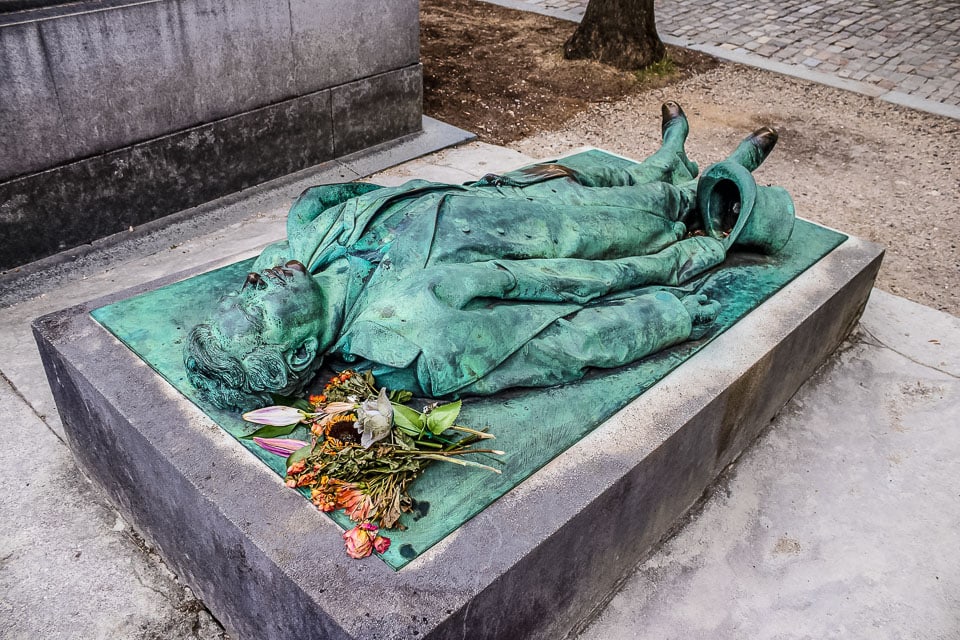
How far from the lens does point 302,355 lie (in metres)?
2.67

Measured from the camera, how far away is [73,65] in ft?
14.5

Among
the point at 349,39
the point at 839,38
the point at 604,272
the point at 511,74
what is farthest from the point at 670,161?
the point at 839,38

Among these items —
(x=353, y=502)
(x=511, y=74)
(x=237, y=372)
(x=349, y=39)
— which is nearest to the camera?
(x=353, y=502)

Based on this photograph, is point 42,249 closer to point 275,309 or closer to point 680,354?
point 275,309

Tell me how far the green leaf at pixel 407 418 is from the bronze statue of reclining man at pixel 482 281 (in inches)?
7.4

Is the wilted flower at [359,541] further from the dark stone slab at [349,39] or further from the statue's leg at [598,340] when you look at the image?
the dark stone slab at [349,39]

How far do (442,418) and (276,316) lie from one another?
637mm

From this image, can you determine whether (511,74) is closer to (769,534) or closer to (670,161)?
(670,161)

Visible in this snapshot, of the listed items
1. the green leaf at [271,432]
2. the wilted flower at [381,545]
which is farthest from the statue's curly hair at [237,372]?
the wilted flower at [381,545]

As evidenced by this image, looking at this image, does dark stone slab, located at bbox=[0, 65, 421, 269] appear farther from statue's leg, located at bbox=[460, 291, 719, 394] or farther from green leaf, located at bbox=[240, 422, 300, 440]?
statue's leg, located at bbox=[460, 291, 719, 394]

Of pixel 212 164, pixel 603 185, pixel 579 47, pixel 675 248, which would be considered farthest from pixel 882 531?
pixel 579 47

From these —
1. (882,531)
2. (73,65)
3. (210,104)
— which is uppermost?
(73,65)

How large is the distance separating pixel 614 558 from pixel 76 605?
1862 millimetres

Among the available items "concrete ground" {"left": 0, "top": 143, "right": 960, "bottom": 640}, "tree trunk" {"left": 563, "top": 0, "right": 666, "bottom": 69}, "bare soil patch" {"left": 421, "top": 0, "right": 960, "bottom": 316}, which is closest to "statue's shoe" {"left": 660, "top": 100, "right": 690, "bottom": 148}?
"concrete ground" {"left": 0, "top": 143, "right": 960, "bottom": 640}
